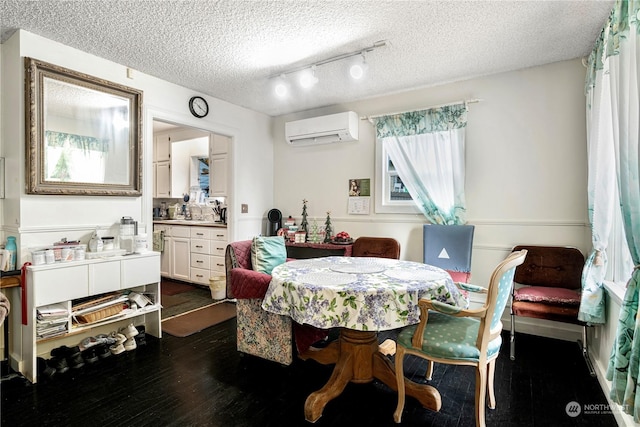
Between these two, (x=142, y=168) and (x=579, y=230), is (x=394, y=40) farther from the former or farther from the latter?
(x=142, y=168)

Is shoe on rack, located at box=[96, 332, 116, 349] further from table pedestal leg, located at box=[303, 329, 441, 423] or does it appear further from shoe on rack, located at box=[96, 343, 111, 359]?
table pedestal leg, located at box=[303, 329, 441, 423]

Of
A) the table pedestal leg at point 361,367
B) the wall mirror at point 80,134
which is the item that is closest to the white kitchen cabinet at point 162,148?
the wall mirror at point 80,134

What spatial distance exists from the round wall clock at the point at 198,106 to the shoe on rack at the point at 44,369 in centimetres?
257

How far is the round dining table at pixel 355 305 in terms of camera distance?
1.76 metres

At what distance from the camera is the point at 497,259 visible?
3.26m

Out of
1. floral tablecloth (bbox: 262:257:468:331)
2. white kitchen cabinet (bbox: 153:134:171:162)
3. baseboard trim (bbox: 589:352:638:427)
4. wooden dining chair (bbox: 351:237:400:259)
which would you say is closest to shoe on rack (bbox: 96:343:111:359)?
floral tablecloth (bbox: 262:257:468:331)

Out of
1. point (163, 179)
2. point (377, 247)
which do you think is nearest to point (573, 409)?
point (377, 247)

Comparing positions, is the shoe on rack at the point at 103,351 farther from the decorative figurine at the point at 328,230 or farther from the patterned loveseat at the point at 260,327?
the decorative figurine at the point at 328,230

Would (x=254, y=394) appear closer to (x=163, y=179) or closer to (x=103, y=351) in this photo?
(x=103, y=351)

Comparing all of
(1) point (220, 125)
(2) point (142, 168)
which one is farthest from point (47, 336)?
(1) point (220, 125)

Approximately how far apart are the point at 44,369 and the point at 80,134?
1783mm

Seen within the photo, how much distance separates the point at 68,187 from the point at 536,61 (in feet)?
13.4

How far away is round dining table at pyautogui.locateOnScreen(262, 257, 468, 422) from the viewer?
1763 mm

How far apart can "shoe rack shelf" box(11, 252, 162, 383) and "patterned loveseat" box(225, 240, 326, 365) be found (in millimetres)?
898
